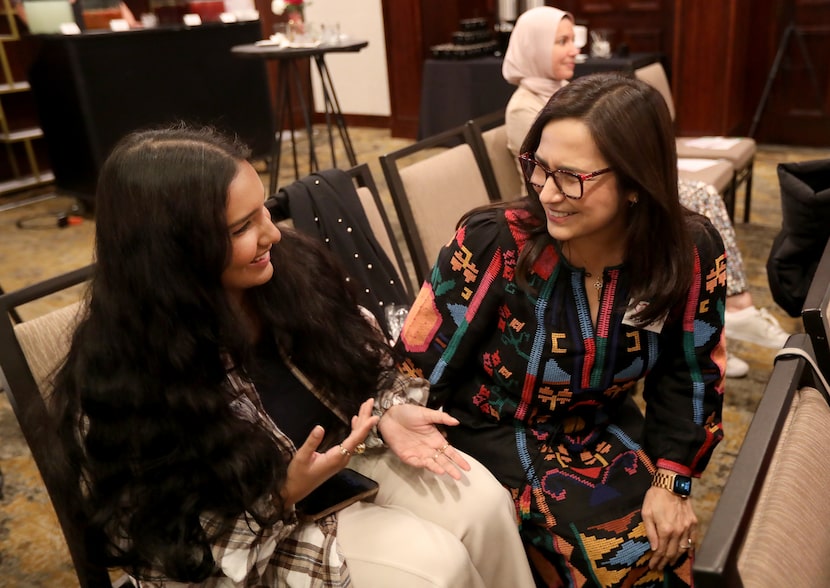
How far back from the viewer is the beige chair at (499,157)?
2.57 metres

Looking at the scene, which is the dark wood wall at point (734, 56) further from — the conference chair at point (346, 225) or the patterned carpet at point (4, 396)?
the conference chair at point (346, 225)

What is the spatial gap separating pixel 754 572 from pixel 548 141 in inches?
28.0

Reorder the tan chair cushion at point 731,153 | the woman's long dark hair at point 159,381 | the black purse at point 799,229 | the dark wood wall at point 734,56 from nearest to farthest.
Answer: the woman's long dark hair at point 159,381 → the black purse at point 799,229 → the tan chair cushion at point 731,153 → the dark wood wall at point 734,56

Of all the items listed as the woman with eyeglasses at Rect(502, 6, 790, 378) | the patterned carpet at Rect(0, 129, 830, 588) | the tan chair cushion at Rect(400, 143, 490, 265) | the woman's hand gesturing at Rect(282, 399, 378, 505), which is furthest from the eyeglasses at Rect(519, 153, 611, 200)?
the woman with eyeglasses at Rect(502, 6, 790, 378)

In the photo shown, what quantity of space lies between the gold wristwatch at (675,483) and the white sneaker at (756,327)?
138 cm

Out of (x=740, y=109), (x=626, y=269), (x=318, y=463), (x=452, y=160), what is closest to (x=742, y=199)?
(x=740, y=109)

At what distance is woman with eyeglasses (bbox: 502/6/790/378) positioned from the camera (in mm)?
2543

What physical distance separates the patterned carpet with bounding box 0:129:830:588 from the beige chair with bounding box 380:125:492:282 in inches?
40.0

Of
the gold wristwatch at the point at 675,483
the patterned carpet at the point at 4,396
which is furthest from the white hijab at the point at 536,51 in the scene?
the gold wristwatch at the point at 675,483

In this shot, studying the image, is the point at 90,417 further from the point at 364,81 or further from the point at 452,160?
the point at 364,81

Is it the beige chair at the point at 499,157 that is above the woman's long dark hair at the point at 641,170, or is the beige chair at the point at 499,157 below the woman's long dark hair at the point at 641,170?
below

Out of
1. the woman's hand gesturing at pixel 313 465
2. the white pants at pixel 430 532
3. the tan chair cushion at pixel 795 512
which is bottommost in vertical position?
the white pants at pixel 430 532

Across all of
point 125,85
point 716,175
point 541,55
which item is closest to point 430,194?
point 541,55

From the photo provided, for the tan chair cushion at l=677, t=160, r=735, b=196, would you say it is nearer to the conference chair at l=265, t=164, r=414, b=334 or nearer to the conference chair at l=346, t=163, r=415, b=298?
the conference chair at l=346, t=163, r=415, b=298
